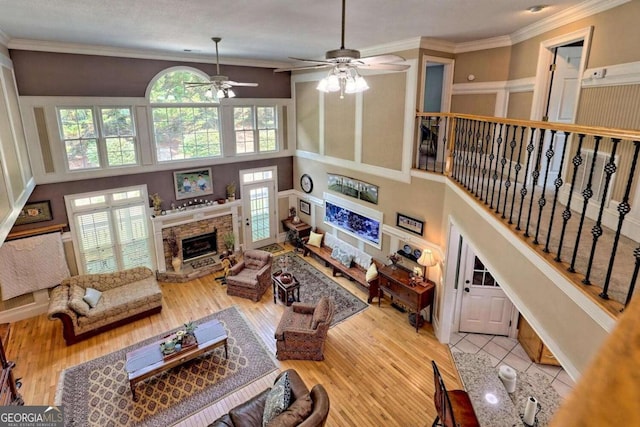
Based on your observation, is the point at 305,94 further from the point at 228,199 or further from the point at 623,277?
the point at 623,277

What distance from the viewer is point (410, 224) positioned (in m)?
6.62

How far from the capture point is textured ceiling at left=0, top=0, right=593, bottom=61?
3818 mm

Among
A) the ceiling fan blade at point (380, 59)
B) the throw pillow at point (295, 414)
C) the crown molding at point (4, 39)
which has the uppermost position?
the crown molding at point (4, 39)

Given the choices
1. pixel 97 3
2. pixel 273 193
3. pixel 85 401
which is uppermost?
pixel 97 3

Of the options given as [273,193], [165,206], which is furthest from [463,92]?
[165,206]

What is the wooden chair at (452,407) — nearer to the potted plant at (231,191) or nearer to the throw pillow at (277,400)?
the throw pillow at (277,400)

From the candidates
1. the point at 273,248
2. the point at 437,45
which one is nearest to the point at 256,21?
the point at 437,45

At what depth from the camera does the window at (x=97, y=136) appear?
670cm

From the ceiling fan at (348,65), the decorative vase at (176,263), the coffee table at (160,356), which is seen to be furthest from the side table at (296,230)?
the ceiling fan at (348,65)

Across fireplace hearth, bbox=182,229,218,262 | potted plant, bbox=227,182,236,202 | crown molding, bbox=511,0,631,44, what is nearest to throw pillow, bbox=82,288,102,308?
fireplace hearth, bbox=182,229,218,262

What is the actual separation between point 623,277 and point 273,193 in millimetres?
8102

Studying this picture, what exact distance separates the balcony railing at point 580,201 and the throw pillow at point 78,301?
6.52m

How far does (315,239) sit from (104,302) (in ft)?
15.5

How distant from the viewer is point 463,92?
627 cm
